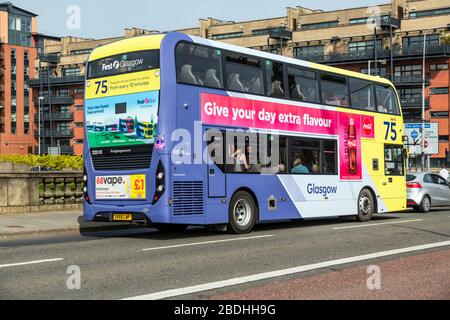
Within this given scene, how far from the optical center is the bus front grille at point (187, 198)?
12555 millimetres

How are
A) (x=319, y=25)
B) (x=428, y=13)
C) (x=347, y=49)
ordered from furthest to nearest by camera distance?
(x=319, y=25) → (x=347, y=49) → (x=428, y=13)

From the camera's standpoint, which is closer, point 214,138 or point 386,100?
point 214,138

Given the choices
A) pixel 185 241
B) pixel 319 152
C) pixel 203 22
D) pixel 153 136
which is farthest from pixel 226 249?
pixel 203 22

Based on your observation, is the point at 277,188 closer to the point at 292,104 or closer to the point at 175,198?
the point at 292,104

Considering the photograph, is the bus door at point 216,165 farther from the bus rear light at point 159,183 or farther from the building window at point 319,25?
the building window at point 319,25

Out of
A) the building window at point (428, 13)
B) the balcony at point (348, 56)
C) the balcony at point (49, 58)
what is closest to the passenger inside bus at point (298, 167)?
the balcony at point (348, 56)

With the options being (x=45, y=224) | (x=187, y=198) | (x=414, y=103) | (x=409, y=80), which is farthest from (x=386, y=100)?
(x=409, y=80)

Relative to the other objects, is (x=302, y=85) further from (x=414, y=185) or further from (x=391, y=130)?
(x=414, y=185)

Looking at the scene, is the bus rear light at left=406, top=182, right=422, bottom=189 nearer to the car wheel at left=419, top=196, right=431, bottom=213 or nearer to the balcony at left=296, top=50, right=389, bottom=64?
the car wheel at left=419, top=196, right=431, bottom=213

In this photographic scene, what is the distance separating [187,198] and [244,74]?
3374 millimetres

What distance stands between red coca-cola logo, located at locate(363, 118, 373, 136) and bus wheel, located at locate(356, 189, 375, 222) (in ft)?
5.55

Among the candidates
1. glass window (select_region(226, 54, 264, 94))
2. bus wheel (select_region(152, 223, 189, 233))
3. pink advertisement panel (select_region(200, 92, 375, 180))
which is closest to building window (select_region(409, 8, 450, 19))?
pink advertisement panel (select_region(200, 92, 375, 180))

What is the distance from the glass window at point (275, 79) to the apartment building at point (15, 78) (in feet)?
343

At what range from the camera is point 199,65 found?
1316 centimetres
